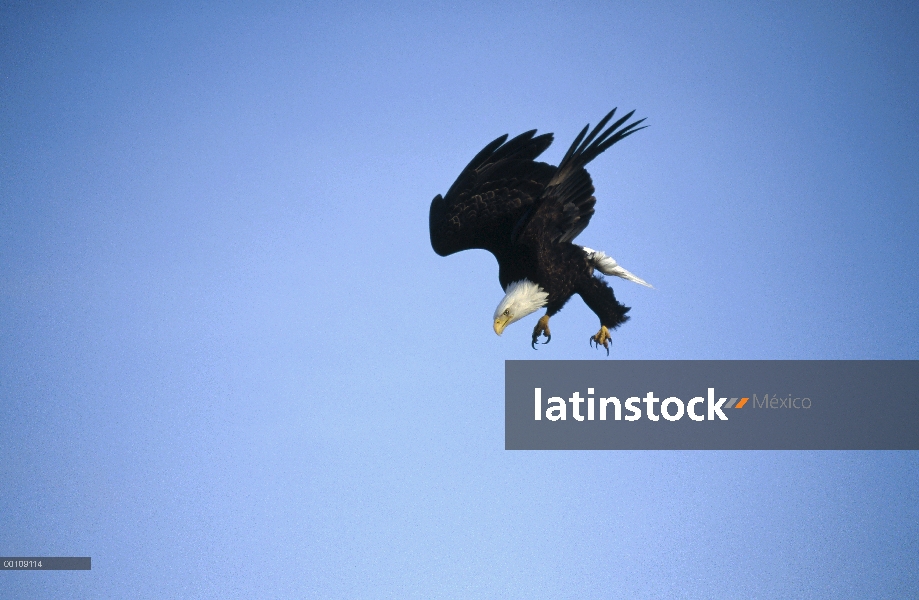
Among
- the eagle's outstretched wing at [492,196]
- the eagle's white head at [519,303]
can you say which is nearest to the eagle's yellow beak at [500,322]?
the eagle's white head at [519,303]

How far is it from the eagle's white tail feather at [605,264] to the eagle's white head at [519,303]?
1.97 feet

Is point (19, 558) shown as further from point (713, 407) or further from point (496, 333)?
point (713, 407)

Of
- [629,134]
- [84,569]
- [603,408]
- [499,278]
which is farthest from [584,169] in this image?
[84,569]

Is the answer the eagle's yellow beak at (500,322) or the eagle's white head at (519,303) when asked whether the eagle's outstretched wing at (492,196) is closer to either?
the eagle's white head at (519,303)

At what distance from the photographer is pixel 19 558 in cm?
745

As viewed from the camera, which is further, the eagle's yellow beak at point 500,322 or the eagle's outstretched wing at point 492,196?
the eagle's outstretched wing at point 492,196

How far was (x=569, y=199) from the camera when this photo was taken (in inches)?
265

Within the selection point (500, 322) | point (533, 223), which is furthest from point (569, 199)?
point (500, 322)

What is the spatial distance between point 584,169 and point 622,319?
3.87ft

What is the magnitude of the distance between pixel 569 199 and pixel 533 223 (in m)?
0.32

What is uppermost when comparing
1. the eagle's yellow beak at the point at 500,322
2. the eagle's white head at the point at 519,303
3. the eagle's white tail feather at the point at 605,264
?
the eagle's white tail feather at the point at 605,264

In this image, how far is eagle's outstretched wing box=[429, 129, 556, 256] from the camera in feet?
23.3

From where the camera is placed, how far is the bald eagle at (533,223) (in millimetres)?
6637

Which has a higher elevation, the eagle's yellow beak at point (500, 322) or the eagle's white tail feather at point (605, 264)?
the eagle's white tail feather at point (605, 264)
